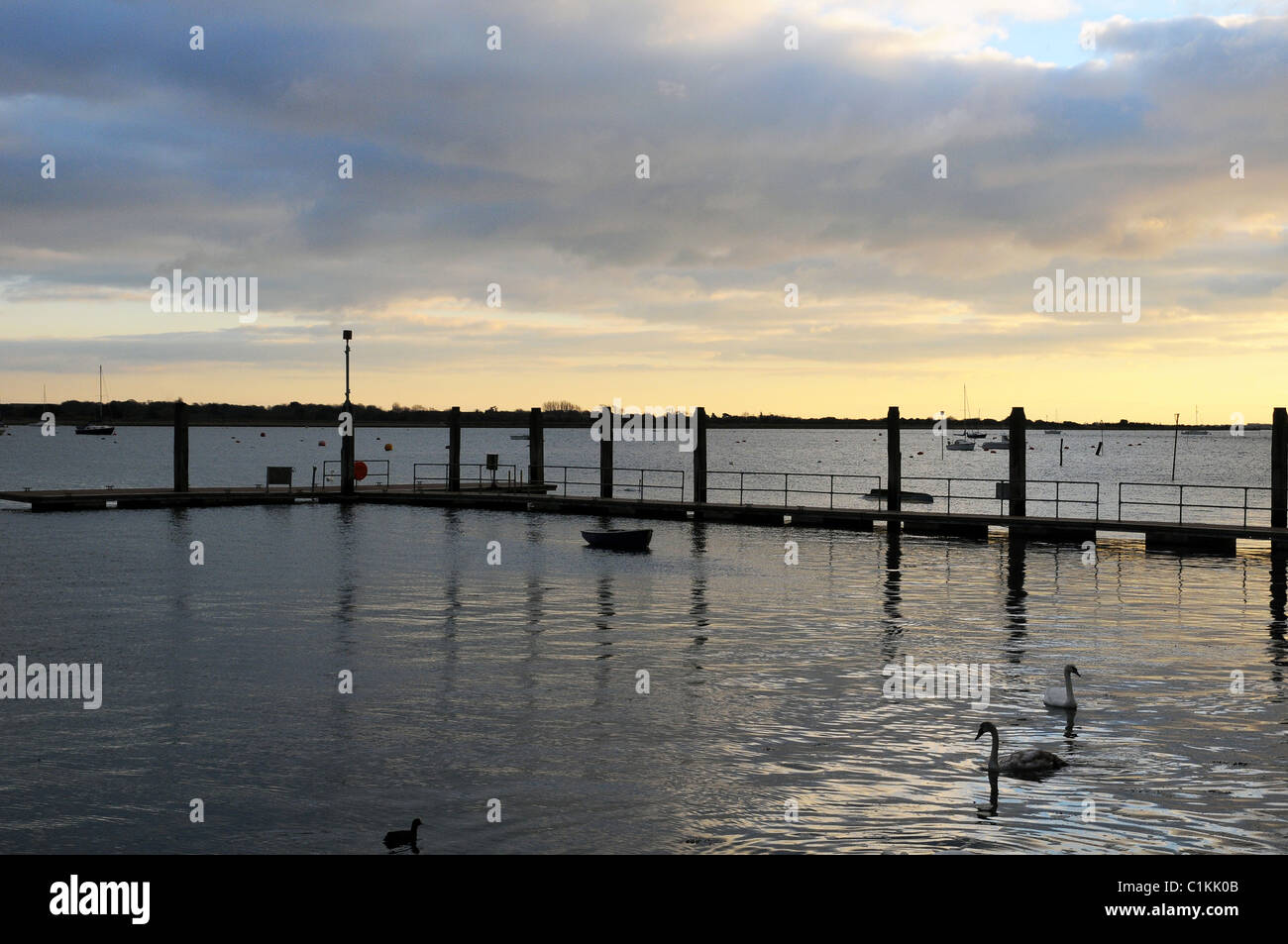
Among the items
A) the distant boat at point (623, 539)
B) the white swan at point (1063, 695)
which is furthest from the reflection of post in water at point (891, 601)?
the distant boat at point (623, 539)

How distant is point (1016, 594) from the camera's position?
33406 millimetres

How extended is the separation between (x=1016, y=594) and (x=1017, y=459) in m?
18.1

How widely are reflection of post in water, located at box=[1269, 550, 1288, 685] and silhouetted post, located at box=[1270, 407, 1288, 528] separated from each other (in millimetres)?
1754

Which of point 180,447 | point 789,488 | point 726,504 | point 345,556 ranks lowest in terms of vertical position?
point 345,556

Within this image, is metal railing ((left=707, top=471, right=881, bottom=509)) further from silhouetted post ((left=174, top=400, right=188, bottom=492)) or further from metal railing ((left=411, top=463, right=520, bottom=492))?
silhouetted post ((left=174, top=400, right=188, bottom=492))

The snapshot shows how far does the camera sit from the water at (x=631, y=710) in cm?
1309

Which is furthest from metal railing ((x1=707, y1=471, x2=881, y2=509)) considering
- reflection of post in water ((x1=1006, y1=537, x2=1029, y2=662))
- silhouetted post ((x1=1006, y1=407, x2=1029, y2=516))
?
reflection of post in water ((x1=1006, y1=537, x2=1029, y2=662))

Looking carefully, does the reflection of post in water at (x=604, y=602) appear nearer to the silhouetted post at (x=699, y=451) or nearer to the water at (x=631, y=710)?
the water at (x=631, y=710)

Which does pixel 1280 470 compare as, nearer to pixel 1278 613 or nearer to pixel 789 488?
pixel 1278 613

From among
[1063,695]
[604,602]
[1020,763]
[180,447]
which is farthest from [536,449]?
[1020,763]

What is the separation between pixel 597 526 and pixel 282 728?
37.7m

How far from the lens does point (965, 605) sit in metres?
31.1
